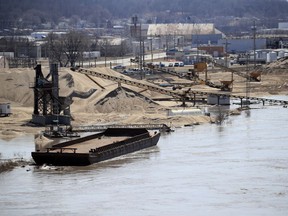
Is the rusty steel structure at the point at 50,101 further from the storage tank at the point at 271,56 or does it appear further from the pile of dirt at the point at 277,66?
the storage tank at the point at 271,56

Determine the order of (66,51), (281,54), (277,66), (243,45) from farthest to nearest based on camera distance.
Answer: (243,45), (281,54), (66,51), (277,66)

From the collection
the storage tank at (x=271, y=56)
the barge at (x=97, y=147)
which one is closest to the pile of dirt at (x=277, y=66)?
the storage tank at (x=271, y=56)

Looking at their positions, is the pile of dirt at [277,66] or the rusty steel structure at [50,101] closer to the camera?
the rusty steel structure at [50,101]

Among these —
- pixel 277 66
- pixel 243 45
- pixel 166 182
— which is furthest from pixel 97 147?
pixel 243 45

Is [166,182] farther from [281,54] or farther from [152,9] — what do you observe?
[152,9]

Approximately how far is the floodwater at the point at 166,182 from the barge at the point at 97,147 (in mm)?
280

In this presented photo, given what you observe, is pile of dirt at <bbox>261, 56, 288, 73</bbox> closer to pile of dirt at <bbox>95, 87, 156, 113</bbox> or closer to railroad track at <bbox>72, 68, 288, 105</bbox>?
railroad track at <bbox>72, 68, 288, 105</bbox>

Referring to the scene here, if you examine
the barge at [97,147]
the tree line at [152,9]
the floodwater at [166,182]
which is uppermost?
the tree line at [152,9]

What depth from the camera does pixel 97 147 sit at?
27.5 meters

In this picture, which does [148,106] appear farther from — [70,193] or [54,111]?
[70,193]

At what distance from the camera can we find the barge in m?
25.5

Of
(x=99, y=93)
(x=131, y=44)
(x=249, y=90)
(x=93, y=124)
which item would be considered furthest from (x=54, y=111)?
(x=131, y=44)

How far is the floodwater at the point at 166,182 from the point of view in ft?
66.4

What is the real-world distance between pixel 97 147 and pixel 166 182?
4.94 m
